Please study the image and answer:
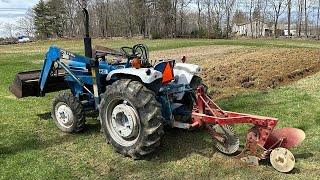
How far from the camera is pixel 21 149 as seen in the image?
624cm

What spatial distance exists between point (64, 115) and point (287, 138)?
3.72 meters

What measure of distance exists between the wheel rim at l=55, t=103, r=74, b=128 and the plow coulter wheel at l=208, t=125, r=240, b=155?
2.52 meters

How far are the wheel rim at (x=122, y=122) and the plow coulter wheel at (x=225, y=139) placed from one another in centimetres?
110

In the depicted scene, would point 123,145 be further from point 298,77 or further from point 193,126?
point 298,77

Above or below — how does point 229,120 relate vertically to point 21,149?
above

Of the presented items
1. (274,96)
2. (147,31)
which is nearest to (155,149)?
(274,96)

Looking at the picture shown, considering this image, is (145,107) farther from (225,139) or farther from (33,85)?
(33,85)

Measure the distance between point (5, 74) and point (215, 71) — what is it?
8.66 m

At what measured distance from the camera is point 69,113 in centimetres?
686

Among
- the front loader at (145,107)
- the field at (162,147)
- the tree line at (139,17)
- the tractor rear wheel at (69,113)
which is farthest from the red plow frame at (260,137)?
the tree line at (139,17)

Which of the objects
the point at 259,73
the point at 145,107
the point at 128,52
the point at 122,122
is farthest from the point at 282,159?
the point at 259,73

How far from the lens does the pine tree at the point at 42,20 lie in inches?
2908

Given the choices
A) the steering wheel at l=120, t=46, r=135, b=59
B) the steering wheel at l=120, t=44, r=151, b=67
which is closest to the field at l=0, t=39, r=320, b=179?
the steering wheel at l=120, t=44, r=151, b=67

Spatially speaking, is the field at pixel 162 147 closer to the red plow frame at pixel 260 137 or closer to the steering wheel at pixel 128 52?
the red plow frame at pixel 260 137
